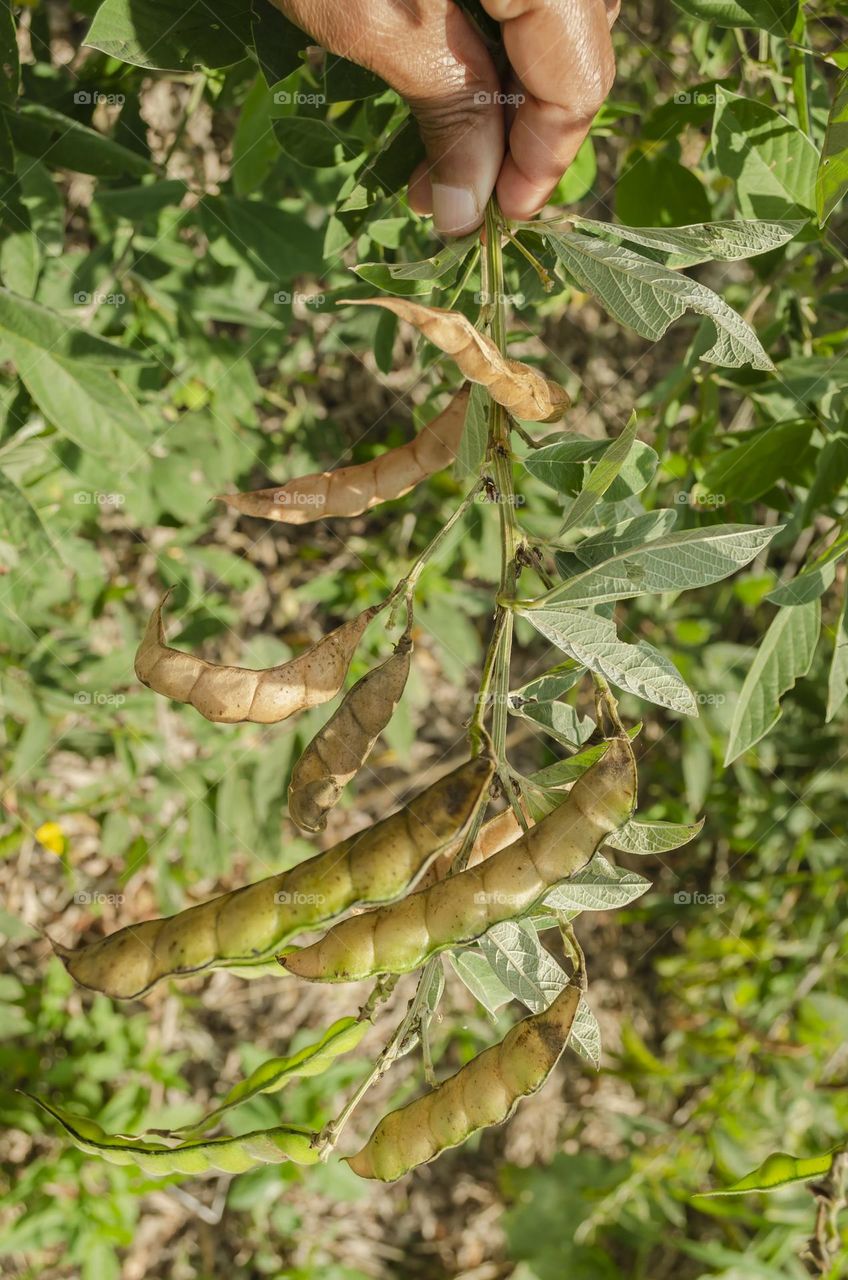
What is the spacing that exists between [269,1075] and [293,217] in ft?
5.19

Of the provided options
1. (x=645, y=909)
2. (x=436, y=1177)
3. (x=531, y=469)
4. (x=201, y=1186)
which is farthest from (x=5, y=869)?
(x=531, y=469)

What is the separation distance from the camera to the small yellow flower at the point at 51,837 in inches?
122

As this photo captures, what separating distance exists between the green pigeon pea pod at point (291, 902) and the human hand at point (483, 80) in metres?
0.80

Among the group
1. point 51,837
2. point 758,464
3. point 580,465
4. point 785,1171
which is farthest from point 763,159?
point 51,837

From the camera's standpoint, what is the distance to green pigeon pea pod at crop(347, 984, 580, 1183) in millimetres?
1188

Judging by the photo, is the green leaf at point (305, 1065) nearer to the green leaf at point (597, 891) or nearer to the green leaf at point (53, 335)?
the green leaf at point (597, 891)

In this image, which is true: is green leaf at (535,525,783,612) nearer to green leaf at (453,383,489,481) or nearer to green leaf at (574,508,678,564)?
green leaf at (574,508,678,564)

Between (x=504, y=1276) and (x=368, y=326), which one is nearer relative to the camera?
(x=368, y=326)

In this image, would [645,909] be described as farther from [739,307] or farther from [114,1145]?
[114,1145]

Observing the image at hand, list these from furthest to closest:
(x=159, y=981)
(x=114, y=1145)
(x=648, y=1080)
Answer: (x=648, y=1080), (x=114, y=1145), (x=159, y=981)

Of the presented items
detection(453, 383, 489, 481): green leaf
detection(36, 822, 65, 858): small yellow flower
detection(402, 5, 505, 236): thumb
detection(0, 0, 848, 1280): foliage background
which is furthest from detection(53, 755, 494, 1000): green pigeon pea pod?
detection(36, 822, 65, 858): small yellow flower

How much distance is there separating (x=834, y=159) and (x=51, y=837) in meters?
2.79

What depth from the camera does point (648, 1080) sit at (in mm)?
3666

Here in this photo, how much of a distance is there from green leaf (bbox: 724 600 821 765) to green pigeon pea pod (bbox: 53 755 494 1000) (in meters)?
0.66
